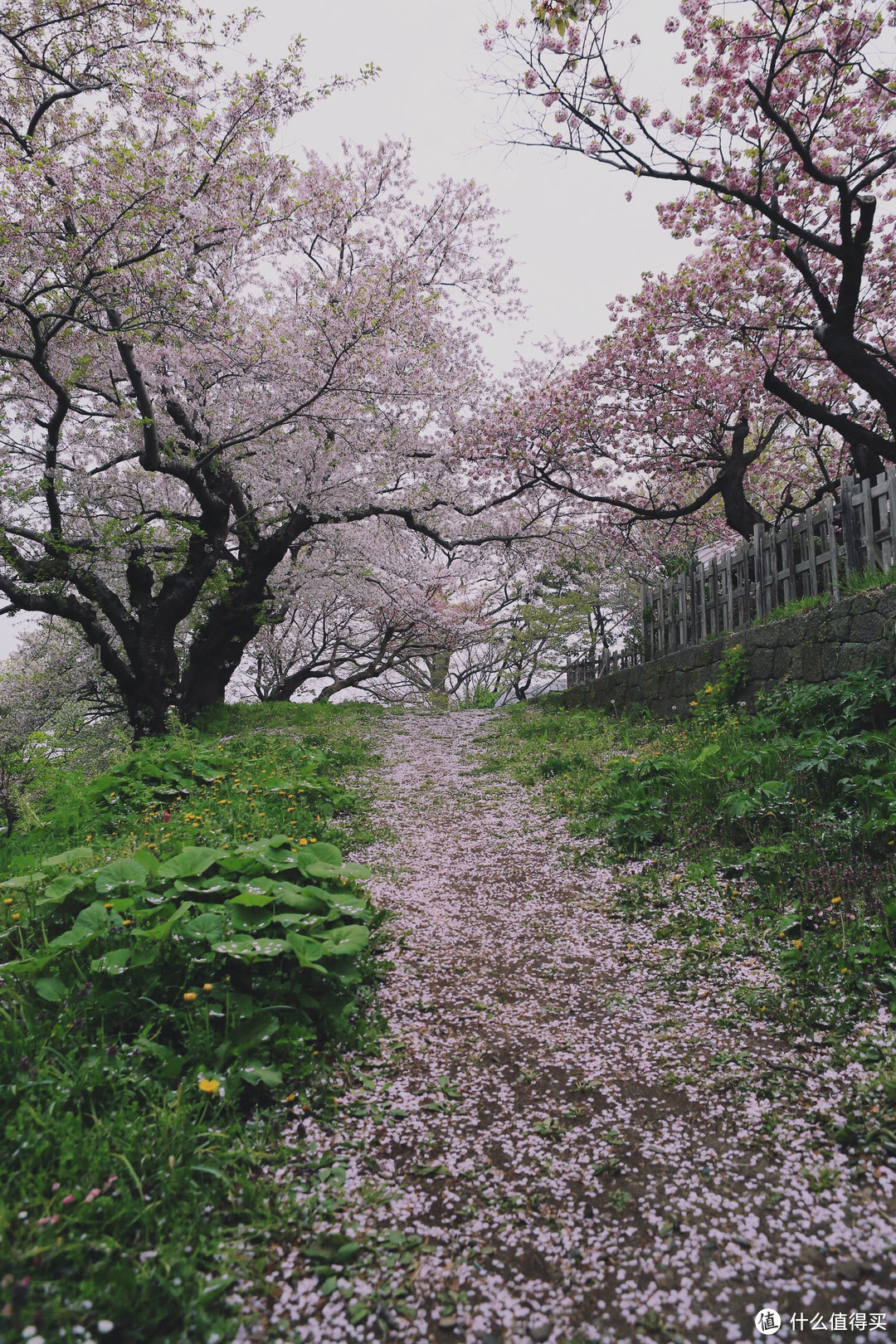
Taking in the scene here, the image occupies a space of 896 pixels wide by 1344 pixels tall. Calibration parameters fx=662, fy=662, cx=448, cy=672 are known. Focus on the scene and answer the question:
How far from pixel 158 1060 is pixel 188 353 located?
1151 centimetres

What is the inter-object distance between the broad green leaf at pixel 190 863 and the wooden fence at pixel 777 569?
691 centimetres

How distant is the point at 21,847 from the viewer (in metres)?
5.23

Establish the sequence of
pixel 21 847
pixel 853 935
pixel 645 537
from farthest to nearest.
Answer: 1. pixel 645 537
2. pixel 21 847
3. pixel 853 935

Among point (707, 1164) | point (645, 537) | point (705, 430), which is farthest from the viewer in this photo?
point (645, 537)

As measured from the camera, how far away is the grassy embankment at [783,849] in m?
3.31

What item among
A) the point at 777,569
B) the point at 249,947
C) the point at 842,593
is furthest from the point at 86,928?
the point at 777,569

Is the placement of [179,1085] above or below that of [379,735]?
below

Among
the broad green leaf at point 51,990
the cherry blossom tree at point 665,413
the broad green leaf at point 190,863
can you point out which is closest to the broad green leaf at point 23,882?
the broad green leaf at point 190,863

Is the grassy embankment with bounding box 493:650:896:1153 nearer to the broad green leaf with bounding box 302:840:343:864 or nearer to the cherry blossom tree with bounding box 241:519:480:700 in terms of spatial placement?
the broad green leaf with bounding box 302:840:343:864

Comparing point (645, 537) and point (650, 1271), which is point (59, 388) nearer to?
point (650, 1271)

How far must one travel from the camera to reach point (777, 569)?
8805 millimetres

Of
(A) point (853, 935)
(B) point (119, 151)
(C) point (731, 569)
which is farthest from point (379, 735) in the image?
(A) point (853, 935)

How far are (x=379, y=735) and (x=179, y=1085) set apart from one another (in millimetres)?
12305

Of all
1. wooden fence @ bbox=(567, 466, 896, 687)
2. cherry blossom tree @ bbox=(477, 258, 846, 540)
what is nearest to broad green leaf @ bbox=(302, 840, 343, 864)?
wooden fence @ bbox=(567, 466, 896, 687)
